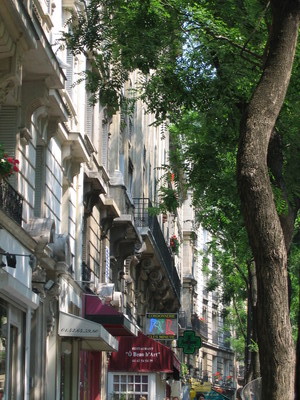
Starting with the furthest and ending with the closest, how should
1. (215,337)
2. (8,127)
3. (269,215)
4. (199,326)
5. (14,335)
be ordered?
1. (215,337)
2. (199,326)
3. (8,127)
4. (14,335)
5. (269,215)

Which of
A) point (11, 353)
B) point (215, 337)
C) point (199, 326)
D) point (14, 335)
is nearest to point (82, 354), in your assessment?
point (14, 335)

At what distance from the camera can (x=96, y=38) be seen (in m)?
16.8

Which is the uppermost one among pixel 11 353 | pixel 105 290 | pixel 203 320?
pixel 203 320

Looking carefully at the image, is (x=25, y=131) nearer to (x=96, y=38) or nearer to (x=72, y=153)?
(x=96, y=38)

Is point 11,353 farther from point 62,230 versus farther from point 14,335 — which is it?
point 62,230

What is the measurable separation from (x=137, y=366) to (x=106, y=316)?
5911 mm

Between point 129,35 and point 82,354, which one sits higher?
point 129,35

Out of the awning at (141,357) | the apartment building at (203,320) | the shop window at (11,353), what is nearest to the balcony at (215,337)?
the apartment building at (203,320)

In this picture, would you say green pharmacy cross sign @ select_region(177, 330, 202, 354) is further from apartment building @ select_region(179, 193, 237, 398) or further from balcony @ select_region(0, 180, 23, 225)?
apartment building @ select_region(179, 193, 237, 398)

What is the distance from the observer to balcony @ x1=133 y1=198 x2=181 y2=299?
36625 millimetres

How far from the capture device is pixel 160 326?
35.0 meters

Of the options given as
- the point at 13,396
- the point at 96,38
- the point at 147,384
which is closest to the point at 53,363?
the point at 13,396

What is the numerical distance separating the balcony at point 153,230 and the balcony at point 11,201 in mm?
16133

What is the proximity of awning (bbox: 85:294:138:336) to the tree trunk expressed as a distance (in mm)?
14759
